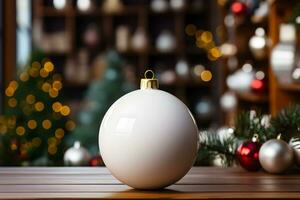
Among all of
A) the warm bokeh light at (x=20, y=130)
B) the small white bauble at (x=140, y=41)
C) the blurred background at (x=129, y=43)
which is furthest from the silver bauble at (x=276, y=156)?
the small white bauble at (x=140, y=41)

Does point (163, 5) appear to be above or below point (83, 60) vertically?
above

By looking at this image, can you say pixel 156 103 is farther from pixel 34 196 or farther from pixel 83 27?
pixel 83 27

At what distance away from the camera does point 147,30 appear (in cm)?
717

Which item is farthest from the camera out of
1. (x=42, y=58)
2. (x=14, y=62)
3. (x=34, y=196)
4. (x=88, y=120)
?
(x=14, y=62)

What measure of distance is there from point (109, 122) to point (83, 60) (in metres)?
5.93

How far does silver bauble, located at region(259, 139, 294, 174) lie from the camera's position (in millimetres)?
1320

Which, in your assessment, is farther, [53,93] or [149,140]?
[53,93]

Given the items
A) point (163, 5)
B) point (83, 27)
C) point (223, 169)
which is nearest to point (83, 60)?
point (83, 27)

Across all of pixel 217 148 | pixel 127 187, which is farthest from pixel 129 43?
pixel 127 187

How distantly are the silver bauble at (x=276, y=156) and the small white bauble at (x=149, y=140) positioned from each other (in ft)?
0.91

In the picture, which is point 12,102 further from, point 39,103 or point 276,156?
point 276,156

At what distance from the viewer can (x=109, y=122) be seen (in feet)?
3.56

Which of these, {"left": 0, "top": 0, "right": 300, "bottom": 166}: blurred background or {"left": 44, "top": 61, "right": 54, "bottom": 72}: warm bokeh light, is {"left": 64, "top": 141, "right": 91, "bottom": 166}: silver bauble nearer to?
{"left": 44, "top": 61, "right": 54, "bottom": 72}: warm bokeh light

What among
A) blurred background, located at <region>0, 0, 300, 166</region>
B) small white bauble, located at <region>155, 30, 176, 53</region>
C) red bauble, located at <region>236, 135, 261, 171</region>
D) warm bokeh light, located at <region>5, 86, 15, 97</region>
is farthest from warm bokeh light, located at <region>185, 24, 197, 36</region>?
red bauble, located at <region>236, 135, 261, 171</region>
